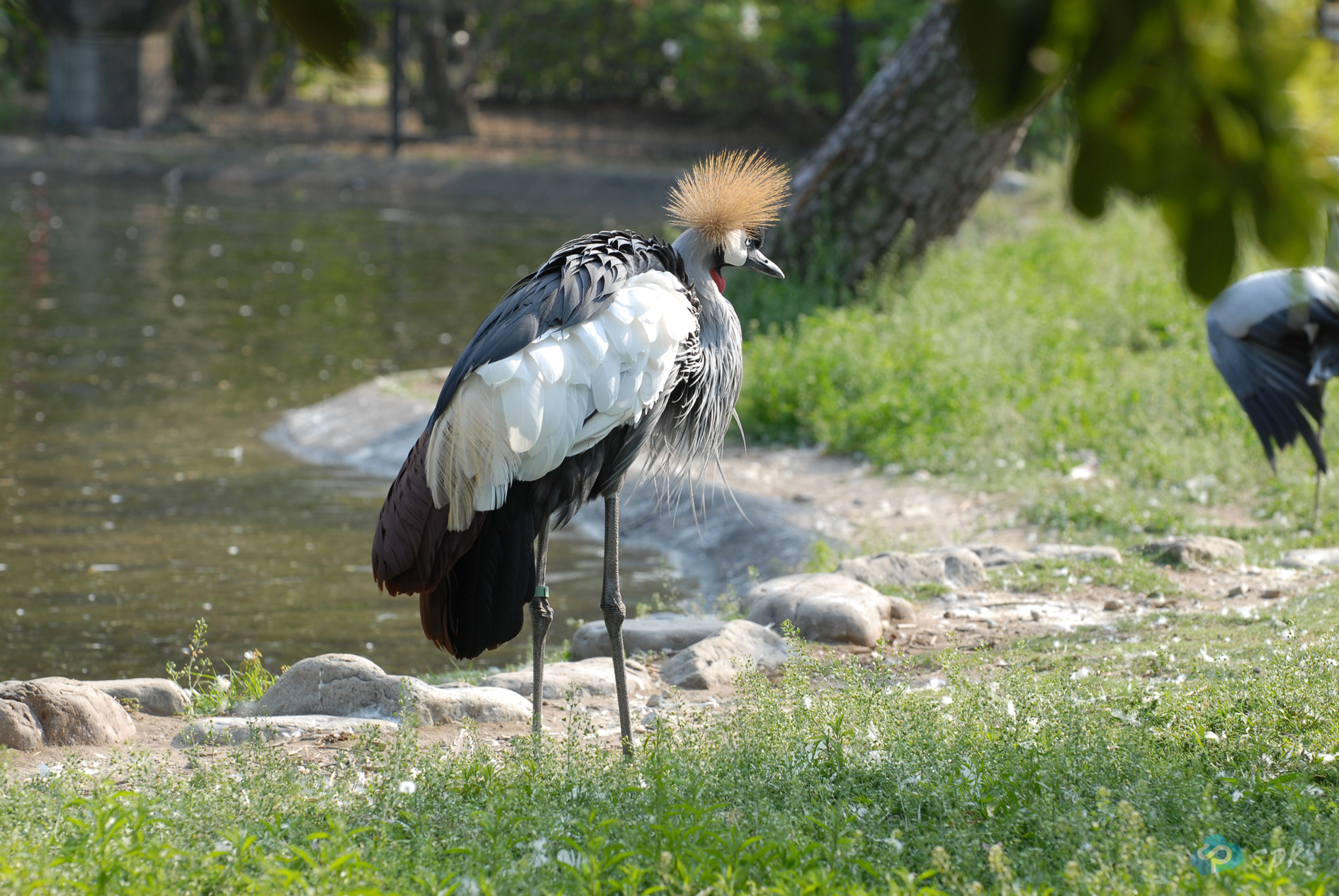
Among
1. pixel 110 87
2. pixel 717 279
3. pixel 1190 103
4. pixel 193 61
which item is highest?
pixel 193 61

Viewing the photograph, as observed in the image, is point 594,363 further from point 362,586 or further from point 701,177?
point 362,586

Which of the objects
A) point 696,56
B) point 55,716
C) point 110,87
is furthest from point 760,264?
point 696,56

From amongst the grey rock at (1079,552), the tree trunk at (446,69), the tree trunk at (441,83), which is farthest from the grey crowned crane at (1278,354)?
the tree trunk at (441,83)

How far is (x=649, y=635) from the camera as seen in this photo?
5.31 m

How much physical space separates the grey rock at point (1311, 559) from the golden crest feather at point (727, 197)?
2.92 meters

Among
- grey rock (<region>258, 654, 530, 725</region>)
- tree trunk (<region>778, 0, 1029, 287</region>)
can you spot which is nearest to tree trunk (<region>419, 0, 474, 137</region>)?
tree trunk (<region>778, 0, 1029, 287</region>)

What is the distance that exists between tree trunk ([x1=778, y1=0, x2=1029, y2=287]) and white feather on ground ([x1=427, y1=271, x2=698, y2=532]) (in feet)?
21.7

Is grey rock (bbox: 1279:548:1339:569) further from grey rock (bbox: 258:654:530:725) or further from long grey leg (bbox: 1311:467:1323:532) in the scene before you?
grey rock (bbox: 258:654:530:725)

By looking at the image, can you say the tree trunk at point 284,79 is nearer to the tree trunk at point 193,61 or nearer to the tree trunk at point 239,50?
the tree trunk at point 239,50

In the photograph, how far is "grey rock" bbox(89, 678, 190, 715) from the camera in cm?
440

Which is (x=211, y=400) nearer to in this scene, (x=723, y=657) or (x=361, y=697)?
(x=361, y=697)

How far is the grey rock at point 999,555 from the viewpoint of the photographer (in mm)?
5965

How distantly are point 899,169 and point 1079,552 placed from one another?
4924 millimetres

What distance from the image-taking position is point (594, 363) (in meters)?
3.77
